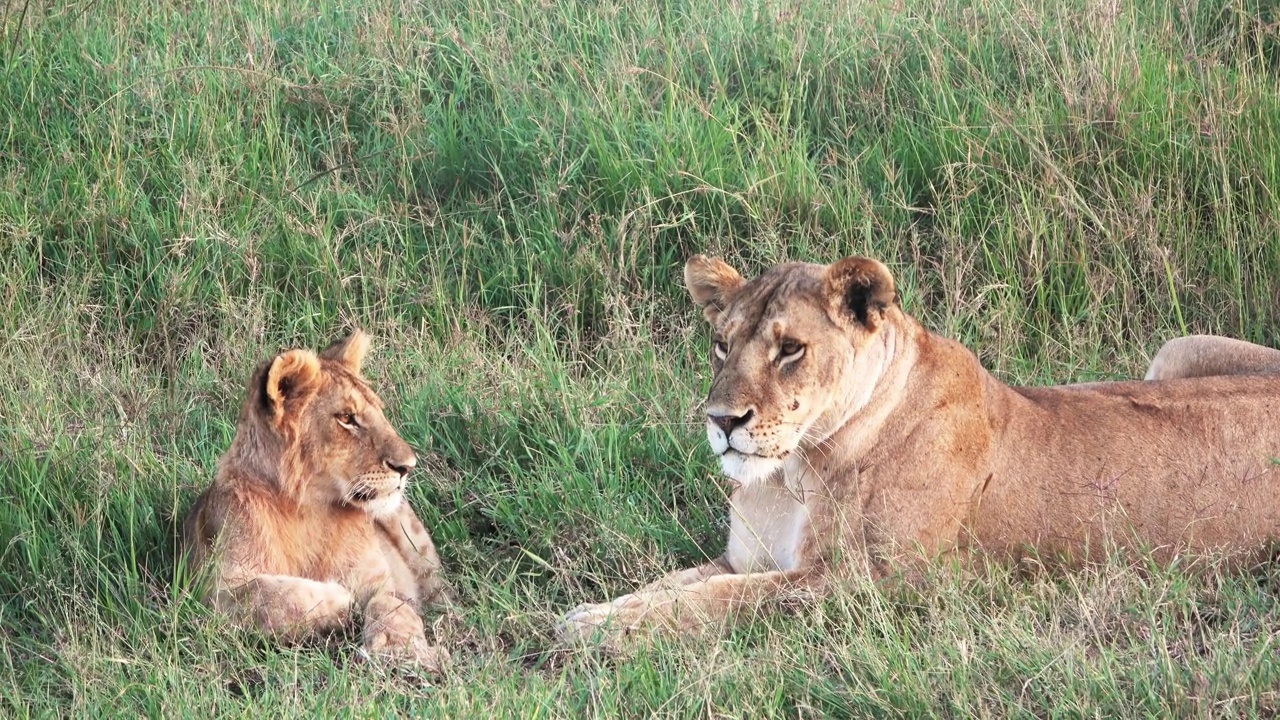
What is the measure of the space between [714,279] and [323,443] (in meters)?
1.15

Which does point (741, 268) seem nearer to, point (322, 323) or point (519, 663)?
point (322, 323)

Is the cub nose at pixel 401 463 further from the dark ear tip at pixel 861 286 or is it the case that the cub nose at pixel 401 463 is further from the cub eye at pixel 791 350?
the dark ear tip at pixel 861 286

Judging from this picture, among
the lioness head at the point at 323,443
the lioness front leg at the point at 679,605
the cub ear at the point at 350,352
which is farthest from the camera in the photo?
the cub ear at the point at 350,352

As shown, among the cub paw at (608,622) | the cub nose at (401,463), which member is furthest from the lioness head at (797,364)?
the cub nose at (401,463)

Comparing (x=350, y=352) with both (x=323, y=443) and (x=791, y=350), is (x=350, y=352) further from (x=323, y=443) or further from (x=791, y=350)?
(x=791, y=350)

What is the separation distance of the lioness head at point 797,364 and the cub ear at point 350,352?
1089 millimetres

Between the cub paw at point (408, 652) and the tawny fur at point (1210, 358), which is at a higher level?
the tawny fur at point (1210, 358)

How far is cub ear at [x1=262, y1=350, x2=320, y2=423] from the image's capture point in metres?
4.20

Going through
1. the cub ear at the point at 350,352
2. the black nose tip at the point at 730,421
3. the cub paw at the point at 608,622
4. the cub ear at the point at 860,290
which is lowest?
the cub paw at the point at 608,622

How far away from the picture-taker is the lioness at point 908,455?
13.5ft

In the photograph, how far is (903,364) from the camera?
4309 mm

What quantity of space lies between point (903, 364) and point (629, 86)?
8.80 feet

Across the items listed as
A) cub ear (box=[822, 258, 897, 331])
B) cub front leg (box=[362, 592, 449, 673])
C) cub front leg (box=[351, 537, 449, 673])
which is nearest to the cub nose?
cub front leg (box=[351, 537, 449, 673])

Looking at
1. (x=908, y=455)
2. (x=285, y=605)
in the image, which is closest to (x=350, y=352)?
(x=285, y=605)
